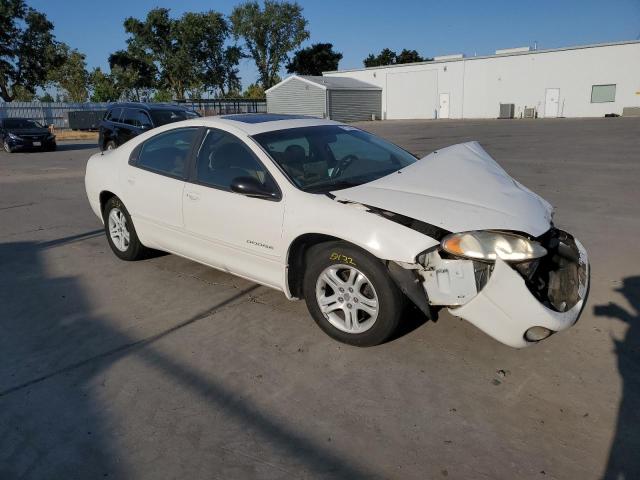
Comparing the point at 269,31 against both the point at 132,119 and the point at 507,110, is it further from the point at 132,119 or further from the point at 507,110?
the point at 132,119

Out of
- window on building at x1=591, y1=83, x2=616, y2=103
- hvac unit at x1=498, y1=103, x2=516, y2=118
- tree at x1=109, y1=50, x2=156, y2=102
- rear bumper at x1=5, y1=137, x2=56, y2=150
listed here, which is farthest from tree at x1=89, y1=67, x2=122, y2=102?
window on building at x1=591, y1=83, x2=616, y2=103

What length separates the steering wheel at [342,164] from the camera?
4.15 meters

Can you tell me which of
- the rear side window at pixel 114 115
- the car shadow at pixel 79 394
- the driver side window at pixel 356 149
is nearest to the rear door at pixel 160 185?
the car shadow at pixel 79 394

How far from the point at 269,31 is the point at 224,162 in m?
73.3

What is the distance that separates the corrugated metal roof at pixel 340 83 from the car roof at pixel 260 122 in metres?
42.9

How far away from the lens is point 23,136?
20484 mm

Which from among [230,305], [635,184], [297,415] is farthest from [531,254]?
[635,184]

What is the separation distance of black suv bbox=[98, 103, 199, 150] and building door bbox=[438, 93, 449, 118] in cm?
3729

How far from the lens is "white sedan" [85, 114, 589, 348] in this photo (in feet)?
10.1

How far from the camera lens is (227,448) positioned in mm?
2605

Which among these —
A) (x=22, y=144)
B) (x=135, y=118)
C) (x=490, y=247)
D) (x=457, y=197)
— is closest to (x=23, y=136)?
(x=22, y=144)

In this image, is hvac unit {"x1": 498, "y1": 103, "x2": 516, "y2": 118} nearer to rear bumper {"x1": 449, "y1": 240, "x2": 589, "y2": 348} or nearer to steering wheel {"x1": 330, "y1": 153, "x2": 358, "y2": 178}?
steering wheel {"x1": 330, "y1": 153, "x2": 358, "y2": 178}

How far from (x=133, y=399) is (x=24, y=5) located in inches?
2109

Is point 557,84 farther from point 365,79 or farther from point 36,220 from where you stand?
point 36,220
